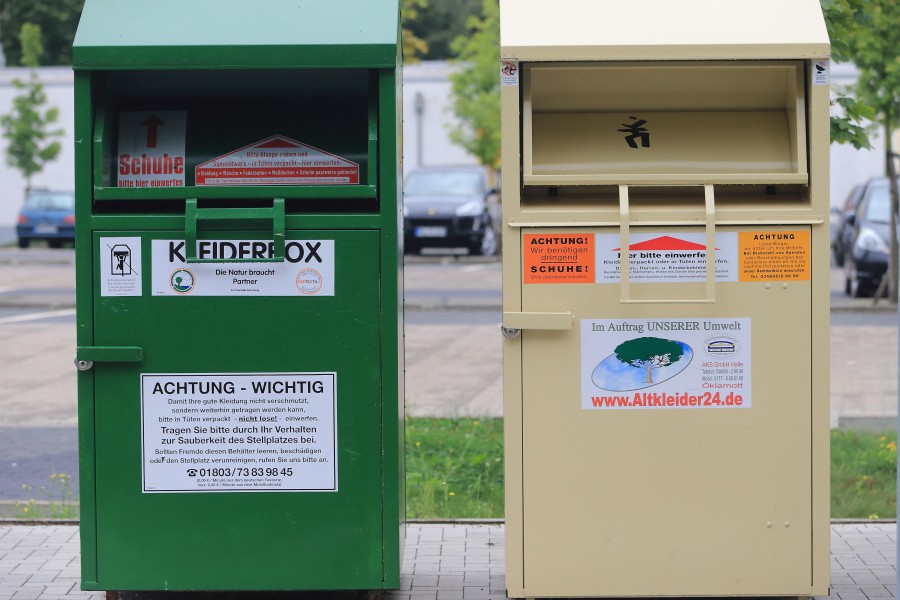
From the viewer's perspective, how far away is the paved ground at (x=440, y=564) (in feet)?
14.9

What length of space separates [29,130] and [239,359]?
110 feet

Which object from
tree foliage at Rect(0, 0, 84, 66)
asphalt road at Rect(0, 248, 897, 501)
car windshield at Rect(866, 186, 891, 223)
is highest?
tree foliage at Rect(0, 0, 84, 66)

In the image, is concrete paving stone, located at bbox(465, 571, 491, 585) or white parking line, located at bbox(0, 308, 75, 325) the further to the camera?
white parking line, located at bbox(0, 308, 75, 325)

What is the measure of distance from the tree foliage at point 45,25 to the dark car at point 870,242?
47.6 m

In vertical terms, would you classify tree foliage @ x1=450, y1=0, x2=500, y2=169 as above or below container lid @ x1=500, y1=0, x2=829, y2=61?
above

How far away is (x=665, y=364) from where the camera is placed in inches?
161

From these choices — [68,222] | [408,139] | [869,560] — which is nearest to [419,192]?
[68,222]

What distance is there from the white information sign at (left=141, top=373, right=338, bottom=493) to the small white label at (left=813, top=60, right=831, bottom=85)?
186cm

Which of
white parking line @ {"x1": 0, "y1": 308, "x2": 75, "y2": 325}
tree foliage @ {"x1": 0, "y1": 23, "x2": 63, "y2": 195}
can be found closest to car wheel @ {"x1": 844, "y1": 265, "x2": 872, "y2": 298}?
white parking line @ {"x1": 0, "y1": 308, "x2": 75, "y2": 325}

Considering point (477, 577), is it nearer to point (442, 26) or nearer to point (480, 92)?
point (480, 92)

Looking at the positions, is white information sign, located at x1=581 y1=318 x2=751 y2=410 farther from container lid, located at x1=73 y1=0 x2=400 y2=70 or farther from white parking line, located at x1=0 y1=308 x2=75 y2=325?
white parking line, located at x1=0 y1=308 x2=75 y2=325

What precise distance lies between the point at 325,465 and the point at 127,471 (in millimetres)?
644

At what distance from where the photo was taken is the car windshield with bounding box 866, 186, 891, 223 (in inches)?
651

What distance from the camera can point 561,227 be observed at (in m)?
4.05
